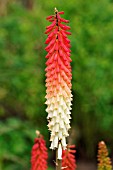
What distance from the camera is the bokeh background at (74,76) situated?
1483 centimetres

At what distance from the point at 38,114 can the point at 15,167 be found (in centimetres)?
359

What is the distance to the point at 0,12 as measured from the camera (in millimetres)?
21578

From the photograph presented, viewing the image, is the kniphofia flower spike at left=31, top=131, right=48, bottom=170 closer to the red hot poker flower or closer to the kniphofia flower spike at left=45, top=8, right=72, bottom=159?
the red hot poker flower

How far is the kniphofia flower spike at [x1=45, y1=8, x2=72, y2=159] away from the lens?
3.80 m

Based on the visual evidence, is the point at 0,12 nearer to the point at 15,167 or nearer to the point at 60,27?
the point at 15,167

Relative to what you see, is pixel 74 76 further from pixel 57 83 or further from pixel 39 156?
pixel 57 83

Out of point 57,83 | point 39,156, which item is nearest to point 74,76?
point 39,156

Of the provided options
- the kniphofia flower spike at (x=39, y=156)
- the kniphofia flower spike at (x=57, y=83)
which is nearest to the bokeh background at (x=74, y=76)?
the kniphofia flower spike at (x=39, y=156)

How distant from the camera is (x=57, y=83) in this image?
3857 millimetres

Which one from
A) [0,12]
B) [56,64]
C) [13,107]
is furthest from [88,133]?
[56,64]

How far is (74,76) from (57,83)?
40.1 feet

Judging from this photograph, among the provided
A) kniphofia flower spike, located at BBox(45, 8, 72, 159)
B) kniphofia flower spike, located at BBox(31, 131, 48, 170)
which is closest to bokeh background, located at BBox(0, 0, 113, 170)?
kniphofia flower spike, located at BBox(31, 131, 48, 170)

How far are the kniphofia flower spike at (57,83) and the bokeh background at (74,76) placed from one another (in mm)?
9465

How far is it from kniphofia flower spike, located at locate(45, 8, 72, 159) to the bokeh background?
9.47m
